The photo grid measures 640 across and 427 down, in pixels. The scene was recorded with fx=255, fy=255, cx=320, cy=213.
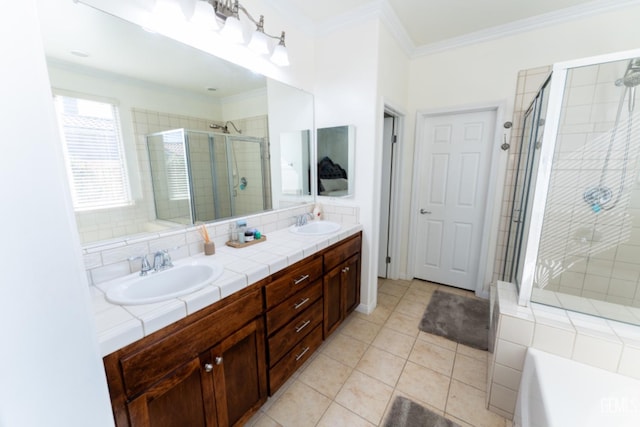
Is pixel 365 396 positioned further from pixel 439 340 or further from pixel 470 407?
pixel 439 340

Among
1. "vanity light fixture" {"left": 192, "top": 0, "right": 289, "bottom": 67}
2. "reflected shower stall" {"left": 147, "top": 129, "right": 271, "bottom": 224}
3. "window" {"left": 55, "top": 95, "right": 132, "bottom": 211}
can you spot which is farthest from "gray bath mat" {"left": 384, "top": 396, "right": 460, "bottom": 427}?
"vanity light fixture" {"left": 192, "top": 0, "right": 289, "bottom": 67}

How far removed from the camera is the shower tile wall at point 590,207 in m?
1.78

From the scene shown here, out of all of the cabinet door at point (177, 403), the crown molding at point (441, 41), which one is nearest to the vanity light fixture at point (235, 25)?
the crown molding at point (441, 41)

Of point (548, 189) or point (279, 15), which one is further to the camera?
point (279, 15)

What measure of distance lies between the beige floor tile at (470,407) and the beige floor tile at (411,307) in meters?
0.79

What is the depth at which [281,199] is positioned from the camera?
2.26 metres

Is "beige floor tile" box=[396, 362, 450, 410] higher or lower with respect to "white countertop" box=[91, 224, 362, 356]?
lower

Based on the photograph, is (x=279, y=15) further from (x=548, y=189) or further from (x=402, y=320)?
(x=402, y=320)

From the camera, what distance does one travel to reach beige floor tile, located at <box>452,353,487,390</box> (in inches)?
66.7

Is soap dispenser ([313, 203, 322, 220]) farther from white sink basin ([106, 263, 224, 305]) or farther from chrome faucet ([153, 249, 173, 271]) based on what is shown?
chrome faucet ([153, 249, 173, 271])

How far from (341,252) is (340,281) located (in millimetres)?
239

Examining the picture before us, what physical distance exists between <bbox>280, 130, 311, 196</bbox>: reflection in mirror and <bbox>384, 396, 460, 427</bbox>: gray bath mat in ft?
5.67

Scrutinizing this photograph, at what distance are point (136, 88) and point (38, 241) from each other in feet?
3.67

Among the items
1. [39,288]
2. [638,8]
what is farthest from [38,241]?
[638,8]
